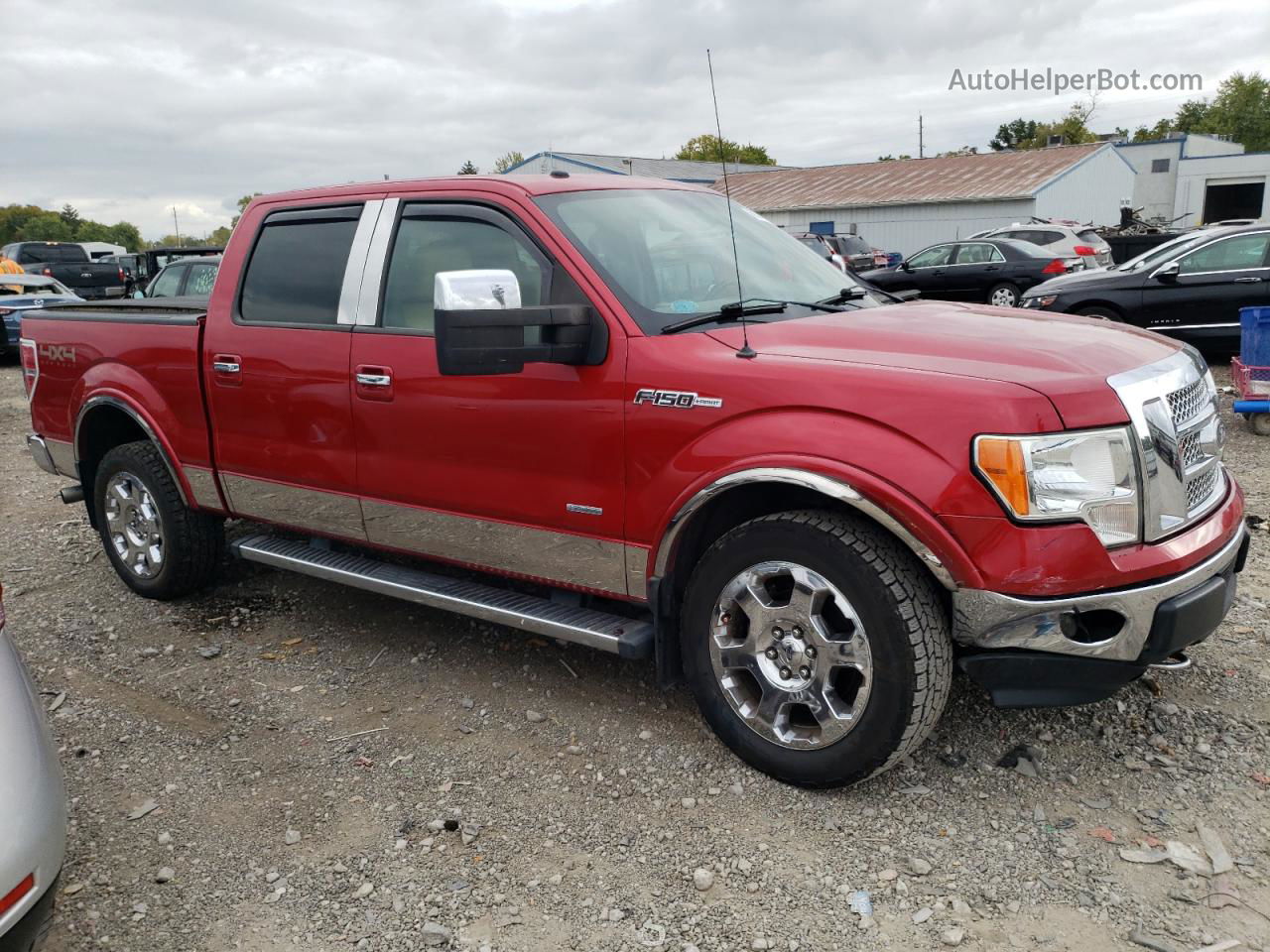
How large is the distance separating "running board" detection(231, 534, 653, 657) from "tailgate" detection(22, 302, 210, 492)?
603 mm

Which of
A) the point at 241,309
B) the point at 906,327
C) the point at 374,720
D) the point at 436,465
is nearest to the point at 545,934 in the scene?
the point at 374,720

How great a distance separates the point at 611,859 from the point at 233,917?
42.1 inches

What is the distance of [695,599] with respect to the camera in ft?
11.1

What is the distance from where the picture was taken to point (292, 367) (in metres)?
4.26

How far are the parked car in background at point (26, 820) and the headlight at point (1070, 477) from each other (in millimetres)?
2433

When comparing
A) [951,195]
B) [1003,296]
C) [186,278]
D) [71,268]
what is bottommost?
[1003,296]

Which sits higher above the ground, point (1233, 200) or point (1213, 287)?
point (1213, 287)

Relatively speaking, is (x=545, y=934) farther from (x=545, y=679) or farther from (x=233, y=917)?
(x=545, y=679)

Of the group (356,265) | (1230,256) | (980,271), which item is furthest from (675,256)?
(980,271)

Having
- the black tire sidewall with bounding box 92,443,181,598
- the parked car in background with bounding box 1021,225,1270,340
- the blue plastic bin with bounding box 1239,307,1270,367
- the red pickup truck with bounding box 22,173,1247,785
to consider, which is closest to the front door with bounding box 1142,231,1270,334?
the parked car in background with bounding box 1021,225,1270,340

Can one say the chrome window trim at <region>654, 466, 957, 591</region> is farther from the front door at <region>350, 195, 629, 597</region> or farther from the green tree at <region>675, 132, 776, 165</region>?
the green tree at <region>675, 132, 776, 165</region>

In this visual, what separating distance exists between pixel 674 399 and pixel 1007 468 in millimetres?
1033

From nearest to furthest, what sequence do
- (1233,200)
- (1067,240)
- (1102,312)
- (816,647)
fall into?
(816,647) < (1102,312) < (1067,240) < (1233,200)

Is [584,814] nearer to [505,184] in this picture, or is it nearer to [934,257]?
[505,184]
